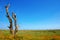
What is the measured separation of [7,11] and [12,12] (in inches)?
31.6

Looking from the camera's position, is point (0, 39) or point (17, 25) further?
point (0, 39)

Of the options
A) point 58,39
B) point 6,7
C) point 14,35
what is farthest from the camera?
point 58,39

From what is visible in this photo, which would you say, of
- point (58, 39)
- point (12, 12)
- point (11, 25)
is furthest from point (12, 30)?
point (58, 39)

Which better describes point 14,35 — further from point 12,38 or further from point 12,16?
point 12,16

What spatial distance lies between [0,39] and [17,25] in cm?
439

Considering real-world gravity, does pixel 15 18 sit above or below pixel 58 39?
above

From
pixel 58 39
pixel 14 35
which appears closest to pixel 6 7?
pixel 14 35

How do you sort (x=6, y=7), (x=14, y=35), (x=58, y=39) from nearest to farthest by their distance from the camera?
1. (x=6, y=7)
2. (x=14, y=35)
3. (x=58, y=39)

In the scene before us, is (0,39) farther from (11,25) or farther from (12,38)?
(11,25)

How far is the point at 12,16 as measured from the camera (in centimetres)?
2262

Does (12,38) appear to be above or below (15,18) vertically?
below

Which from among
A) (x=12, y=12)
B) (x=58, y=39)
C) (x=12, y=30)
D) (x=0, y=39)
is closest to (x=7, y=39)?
(x=0, y=39)

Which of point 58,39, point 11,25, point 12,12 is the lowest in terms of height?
point 58,39

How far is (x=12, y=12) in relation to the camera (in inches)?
891
